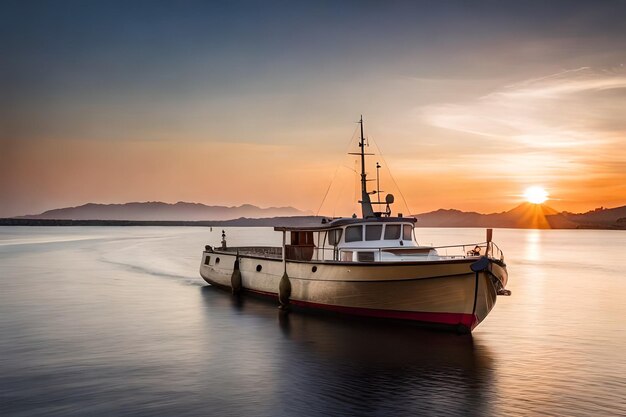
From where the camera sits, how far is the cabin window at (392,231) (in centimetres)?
2733

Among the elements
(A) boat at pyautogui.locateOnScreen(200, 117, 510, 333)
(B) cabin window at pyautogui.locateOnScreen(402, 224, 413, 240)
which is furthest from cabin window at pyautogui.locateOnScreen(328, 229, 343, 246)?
(B) cabin window at pyautogui.locateOnScreen(402, 224, 413, 240)

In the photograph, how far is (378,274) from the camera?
23.3 metres

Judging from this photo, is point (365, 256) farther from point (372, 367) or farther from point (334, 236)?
point (372, 367)

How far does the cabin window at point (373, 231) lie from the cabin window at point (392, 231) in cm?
30

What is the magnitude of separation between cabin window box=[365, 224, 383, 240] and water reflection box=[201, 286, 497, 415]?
397 cm

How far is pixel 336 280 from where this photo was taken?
2538 cm

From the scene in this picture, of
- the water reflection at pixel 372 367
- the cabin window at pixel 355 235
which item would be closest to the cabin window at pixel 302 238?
the cabin window at pixel 355 235

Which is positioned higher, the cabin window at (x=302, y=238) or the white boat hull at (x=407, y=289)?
the cabin window at (x=302, y=238)

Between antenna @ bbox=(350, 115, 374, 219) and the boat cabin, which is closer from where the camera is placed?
the boat cabin

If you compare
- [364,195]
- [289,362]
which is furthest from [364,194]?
[289,362]

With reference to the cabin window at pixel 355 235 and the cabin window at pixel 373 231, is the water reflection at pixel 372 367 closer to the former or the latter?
the cabin window at pixel 355 235

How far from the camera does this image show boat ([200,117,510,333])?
21.8 metres

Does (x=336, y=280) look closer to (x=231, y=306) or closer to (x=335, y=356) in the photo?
(x=335, y=356)

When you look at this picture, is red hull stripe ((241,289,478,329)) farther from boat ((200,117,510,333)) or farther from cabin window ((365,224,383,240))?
cabin window ((365,224,383,240))
